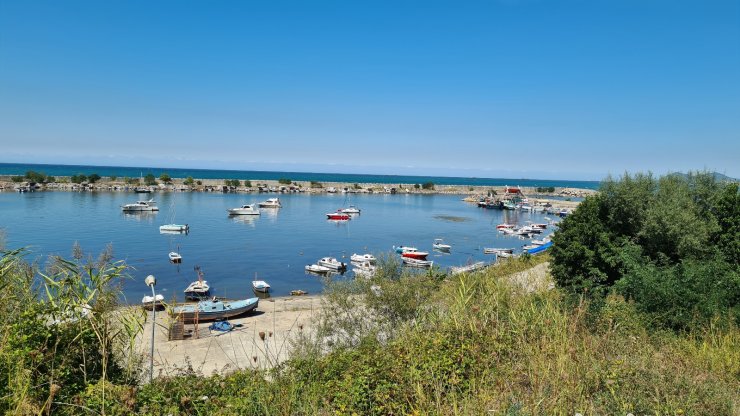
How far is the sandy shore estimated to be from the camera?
45.4ft

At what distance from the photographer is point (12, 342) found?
3.59 metres

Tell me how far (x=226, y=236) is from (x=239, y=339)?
3086 centimetres

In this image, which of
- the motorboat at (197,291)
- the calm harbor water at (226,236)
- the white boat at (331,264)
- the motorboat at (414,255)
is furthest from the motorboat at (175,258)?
the motorboat at (414,255)

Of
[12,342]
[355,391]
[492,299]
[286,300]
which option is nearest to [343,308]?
Result: [492,299]

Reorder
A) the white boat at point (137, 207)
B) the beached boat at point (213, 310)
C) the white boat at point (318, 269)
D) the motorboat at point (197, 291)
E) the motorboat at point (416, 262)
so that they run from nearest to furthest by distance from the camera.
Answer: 1. the beached boat at point (213, 310)
2. the motorboat at point (197, 291)
3. the white boat at point (318, 269)
4. the motorboat at point (416, 262)
5. the white boat at point (137, 207)

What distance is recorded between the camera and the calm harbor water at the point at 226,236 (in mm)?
31141

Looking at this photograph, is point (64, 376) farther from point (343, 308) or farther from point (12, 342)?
point (343, 308)

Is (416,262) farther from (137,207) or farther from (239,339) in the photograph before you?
(137,207)

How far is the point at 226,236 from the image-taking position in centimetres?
4594

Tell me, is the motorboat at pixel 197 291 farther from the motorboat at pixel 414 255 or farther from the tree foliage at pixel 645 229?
the tree foliage at pixel 645 229

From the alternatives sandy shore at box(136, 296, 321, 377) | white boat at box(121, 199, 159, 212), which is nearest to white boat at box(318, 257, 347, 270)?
sandy shore at box(136, 296, 321, 377)

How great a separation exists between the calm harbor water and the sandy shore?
4878mm

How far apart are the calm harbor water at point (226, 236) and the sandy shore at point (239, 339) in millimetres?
4878

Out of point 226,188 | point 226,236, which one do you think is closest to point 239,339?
point 226,236
